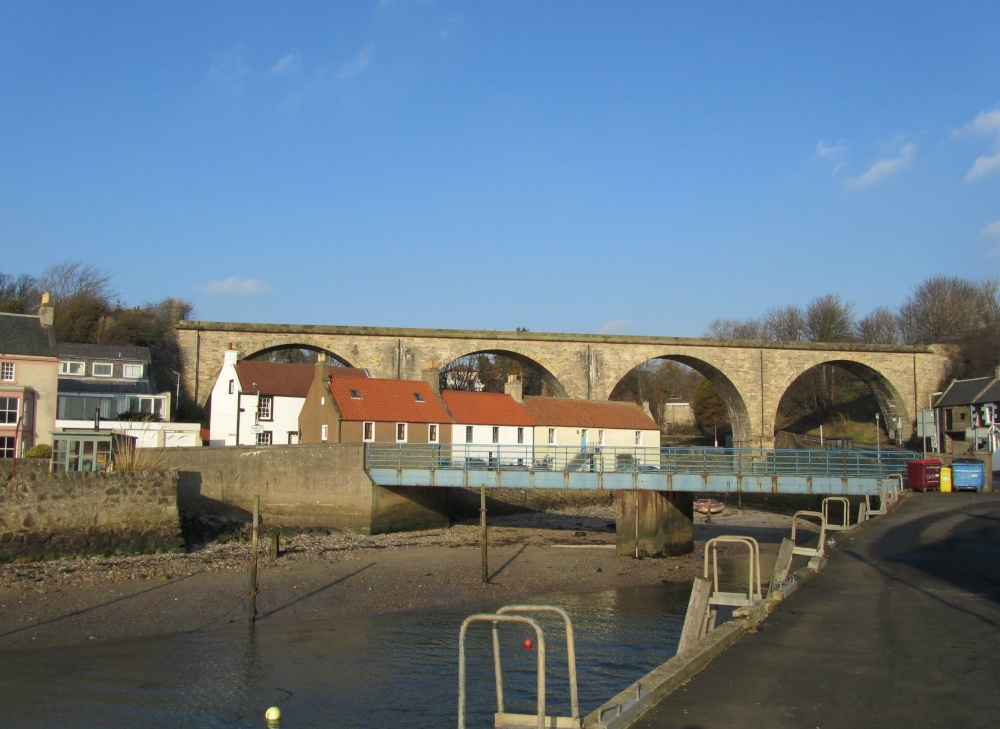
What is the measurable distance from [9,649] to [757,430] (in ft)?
143

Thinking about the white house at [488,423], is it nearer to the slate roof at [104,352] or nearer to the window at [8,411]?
the slate roof at [104,352]

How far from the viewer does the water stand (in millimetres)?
12461

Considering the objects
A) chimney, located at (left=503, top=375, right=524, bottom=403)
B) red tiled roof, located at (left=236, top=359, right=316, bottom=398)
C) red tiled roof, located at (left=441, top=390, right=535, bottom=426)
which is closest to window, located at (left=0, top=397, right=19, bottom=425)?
red tiled roof, located at (left=236, top=359, right=316, bottom=398)

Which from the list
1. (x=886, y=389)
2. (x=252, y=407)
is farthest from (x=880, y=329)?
(x=252, y=407)

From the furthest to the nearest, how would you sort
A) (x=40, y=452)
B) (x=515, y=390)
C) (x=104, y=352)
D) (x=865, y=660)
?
(x=515, y=390) < (x=104, y=352) < (x=40, y=452) < (x=865, y=660)

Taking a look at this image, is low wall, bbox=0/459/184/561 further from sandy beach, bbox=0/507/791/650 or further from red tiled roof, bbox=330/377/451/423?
red tiled roof, bbox=330/377/451/423

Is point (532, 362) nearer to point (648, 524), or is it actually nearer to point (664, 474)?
point (664, 474)

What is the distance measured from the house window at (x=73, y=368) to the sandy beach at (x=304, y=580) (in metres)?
19.7

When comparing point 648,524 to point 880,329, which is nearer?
point 648,524

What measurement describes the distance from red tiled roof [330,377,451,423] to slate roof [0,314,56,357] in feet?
36.1

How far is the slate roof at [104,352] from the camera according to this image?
42.5 meters

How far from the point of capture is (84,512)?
79.5 feet

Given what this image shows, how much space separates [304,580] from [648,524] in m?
10.9

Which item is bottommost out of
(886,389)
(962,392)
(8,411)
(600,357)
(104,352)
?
(8,411)
